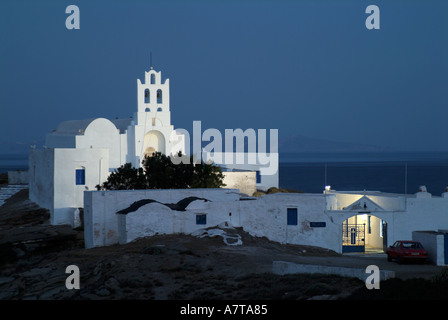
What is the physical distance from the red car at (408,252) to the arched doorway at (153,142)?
83.3 feet

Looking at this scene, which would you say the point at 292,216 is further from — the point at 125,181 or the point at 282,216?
the point at 125,181

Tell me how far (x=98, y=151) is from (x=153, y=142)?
11.2 metres

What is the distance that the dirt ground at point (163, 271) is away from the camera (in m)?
21.1

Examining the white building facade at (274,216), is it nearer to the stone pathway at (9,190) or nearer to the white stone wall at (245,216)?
the white stone wall at (245,216)

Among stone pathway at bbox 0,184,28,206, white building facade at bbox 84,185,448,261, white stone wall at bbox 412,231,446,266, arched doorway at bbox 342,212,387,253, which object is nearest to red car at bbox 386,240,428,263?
white stone wall at bbox 412,231,446,266

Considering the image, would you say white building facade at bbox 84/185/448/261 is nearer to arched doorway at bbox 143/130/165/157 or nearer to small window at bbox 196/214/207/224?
small window at bbox 196/214/207/224

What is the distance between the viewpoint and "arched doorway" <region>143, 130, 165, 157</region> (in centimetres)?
4891

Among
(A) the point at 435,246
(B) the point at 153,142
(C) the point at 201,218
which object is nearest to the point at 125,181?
(C) the point at 201,218

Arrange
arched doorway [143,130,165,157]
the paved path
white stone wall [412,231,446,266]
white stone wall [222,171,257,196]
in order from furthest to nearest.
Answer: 1. arched doorway [143,130,165,157]
2. white stone wall [222,171,257,196]
3. white stone wall [412,231,446,266]
4. the paved path

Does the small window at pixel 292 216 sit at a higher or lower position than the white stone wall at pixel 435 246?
higher

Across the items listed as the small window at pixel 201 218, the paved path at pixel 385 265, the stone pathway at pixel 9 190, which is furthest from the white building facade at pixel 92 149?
the paved path at pixel 385 265

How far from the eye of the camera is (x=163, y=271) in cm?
2452
